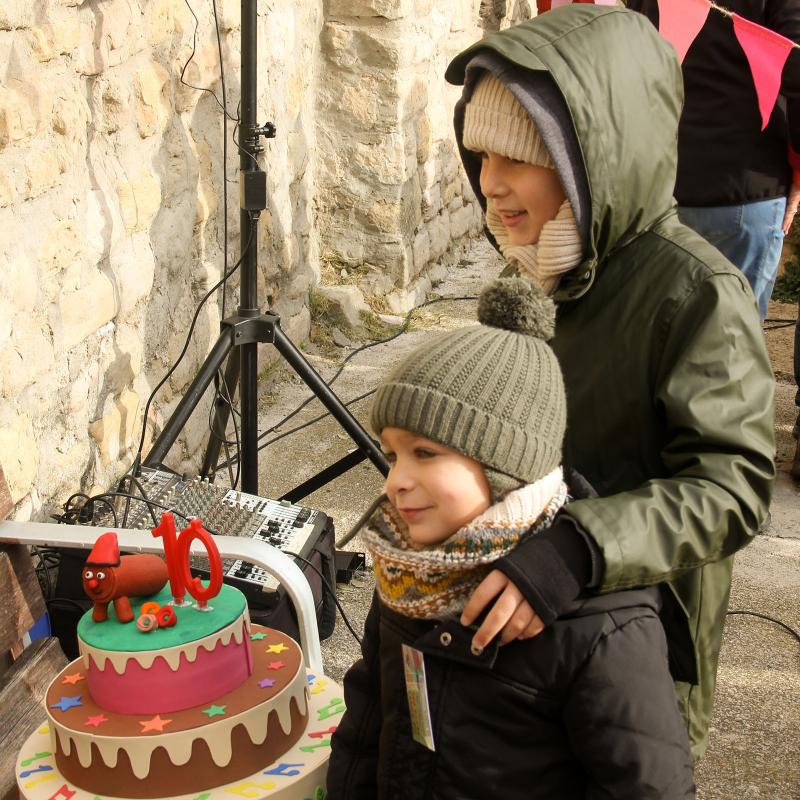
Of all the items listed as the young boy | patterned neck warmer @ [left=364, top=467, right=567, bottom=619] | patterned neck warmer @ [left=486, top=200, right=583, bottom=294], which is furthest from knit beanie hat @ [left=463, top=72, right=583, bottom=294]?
patterned neck warmer @ [left=364, top=467, right=567, bottom=619]

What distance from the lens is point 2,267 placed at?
7.04ft

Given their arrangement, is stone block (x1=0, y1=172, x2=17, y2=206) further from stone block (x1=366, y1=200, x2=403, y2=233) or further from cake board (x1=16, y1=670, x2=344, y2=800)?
stone block (x1=366, y1=200, x2=403, y2=233)

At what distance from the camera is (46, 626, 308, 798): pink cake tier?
1.39 m

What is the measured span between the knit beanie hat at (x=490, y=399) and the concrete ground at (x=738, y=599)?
50.1 inches

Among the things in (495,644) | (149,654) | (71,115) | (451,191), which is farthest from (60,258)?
(451,191)

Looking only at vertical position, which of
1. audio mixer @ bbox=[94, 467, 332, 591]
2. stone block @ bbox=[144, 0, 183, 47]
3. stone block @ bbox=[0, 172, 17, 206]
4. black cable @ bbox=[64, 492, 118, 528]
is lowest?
audio mixer @ bbox=[94, 467, 332, 591]

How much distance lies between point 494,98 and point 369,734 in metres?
0.90

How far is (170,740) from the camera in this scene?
4.58 feet

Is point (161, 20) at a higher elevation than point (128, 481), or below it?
higher

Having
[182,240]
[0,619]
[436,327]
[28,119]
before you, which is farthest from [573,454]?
[436,327]

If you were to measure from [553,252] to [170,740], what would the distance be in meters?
0.84

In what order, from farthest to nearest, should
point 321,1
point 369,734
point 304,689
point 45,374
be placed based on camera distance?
point 321,1
point 45,374
point 304,689
point 369,734

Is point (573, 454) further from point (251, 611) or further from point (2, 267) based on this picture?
point (2, 267)

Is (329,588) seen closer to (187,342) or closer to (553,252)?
(187,342)
